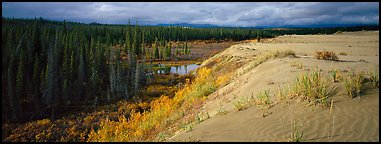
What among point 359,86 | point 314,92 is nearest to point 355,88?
point 359,86

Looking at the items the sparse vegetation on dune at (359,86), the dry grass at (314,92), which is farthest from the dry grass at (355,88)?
the dry grass at (314,92)

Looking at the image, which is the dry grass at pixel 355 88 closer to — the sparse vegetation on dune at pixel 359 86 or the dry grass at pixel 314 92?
the sparse vegetation on dune at pixel 359 86

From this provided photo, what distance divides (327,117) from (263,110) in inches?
67.4

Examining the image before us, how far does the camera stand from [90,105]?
25.9 m

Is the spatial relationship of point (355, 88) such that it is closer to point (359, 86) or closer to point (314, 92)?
point (359, 86)

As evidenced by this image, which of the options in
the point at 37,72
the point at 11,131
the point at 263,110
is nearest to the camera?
the point at 263,110

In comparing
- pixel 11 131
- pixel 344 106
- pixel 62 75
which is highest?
pixel 344 106

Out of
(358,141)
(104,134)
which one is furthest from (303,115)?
(104,134)

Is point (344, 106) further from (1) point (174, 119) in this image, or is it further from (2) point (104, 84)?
(2) point (104, 84)

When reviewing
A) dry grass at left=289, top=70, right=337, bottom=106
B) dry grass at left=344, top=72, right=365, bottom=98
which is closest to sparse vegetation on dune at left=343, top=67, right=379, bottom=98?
dry grass at left=344, top=72, right=365, bottom=98

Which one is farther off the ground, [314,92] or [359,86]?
Result: [359,86]

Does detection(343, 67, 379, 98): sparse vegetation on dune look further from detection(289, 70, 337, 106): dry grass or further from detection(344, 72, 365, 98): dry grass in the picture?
detection(289, 70, 337, 106): dry grass

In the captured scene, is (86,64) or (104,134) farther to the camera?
(86,64)

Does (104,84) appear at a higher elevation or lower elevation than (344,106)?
lower
